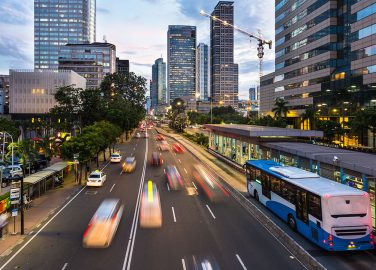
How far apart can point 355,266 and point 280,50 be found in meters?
107

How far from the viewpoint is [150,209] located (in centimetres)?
2534

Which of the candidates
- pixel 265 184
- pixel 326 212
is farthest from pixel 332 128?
pixel 326 212

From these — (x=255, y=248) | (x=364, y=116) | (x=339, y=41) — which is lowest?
(x=255, y=248)

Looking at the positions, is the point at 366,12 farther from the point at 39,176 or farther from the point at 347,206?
the point at 39,176

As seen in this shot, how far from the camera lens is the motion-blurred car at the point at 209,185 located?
29700mm

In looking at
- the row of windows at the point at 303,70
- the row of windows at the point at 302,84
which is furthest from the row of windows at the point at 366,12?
the row of windows at the point at 302,84

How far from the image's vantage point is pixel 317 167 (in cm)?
2528

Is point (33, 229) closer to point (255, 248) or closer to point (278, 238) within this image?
point (255, 248)

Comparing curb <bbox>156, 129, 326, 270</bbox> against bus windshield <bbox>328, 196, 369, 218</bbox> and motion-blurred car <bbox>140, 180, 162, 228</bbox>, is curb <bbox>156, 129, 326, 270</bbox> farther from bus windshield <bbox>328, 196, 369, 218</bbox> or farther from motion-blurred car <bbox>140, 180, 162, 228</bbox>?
motion-blurred car <bbox>140, 180, 162, 228</bbox>

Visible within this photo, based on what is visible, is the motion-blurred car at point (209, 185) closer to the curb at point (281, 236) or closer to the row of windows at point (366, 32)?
the curb at point (281, 236)

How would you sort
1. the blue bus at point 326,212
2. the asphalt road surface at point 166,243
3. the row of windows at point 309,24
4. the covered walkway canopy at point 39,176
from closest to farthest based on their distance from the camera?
the asphalt road surface at point 166,243, the blue bus at point 326,212, the covered walkway canopy at point 39,176, the row of windows at point 309,24

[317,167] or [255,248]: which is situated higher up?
[317,167]

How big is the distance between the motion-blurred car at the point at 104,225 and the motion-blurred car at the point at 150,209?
1723 millimetres

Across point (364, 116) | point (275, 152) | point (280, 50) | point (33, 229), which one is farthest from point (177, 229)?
point (280, 50)
